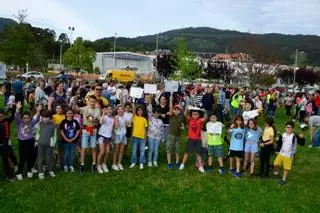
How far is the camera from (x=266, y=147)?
35.3 ft

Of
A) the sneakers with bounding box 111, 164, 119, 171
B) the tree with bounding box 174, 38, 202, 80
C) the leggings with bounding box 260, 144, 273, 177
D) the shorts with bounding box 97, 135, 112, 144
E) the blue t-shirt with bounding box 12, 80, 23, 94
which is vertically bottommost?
the sneakers with bounding box 111, 164, 119, 171

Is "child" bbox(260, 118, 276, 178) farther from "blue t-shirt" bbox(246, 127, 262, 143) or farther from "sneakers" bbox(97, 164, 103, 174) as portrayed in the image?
"sneakers" bbox(97, 164, 103, 174)

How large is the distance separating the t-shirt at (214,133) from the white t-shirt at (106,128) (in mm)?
2362

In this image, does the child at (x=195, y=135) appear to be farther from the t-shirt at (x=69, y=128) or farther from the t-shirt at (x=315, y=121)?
the t-shirt at (x=315, y=121)

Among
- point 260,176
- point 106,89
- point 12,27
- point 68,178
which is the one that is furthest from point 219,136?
point 12,27

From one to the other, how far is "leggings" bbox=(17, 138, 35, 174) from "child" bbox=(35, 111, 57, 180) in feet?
0.65

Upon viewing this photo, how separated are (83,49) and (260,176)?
58167 mm

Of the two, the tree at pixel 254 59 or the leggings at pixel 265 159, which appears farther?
the tree at pixel 254 59

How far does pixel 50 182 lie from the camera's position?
930 centimetres

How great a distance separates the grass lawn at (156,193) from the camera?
8.23m

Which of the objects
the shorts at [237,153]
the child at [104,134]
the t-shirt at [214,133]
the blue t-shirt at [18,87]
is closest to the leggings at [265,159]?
the shorts at [237,153]

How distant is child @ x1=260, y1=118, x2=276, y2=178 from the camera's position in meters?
10.7

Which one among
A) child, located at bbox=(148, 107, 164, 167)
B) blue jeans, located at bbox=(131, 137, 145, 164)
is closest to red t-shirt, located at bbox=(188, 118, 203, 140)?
child, located at bbox=(148, 107, 164, 167)

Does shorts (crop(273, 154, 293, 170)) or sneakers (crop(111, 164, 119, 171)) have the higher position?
shorts (crop(273, 154, 293, 170))
